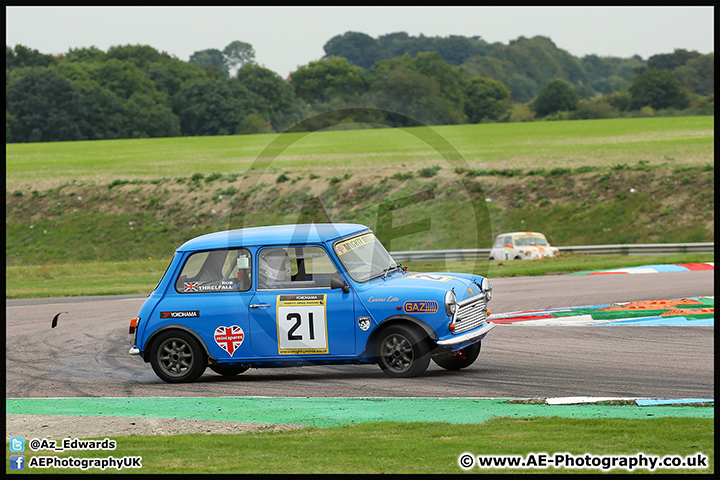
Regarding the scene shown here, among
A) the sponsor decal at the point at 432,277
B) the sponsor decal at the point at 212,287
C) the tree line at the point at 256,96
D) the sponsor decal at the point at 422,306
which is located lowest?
the sponsor decal at the point at 422,306

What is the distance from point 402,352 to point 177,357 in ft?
9.51

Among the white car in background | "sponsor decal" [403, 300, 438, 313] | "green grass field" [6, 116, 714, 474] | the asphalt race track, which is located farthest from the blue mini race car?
the white car in background

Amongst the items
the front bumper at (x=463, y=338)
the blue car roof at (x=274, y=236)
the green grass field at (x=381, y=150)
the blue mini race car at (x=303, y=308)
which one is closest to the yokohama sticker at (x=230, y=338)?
the blue mini race car at (x=303, y=308)

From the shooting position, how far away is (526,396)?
27.0 ft

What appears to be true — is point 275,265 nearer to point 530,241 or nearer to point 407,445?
point 407,445

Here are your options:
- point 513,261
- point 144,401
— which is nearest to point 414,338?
point 144,401

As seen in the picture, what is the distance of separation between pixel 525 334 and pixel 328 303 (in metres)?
4.49

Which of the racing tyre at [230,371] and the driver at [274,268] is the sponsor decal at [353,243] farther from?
the racing tyre at [230,371]

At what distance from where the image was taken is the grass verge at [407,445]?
18.5 ft

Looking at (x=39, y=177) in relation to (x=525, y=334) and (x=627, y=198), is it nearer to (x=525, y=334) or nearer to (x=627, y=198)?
(x=627, y=198)

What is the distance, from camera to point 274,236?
31.2 feet

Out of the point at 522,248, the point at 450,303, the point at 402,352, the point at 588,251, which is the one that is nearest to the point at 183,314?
the point at 402,352

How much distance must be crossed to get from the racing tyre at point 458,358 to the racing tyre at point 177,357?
303cm

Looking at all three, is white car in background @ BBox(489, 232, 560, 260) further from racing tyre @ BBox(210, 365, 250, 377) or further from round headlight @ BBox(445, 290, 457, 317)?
round headlight @ BBox(445, 290, 457, 317)
